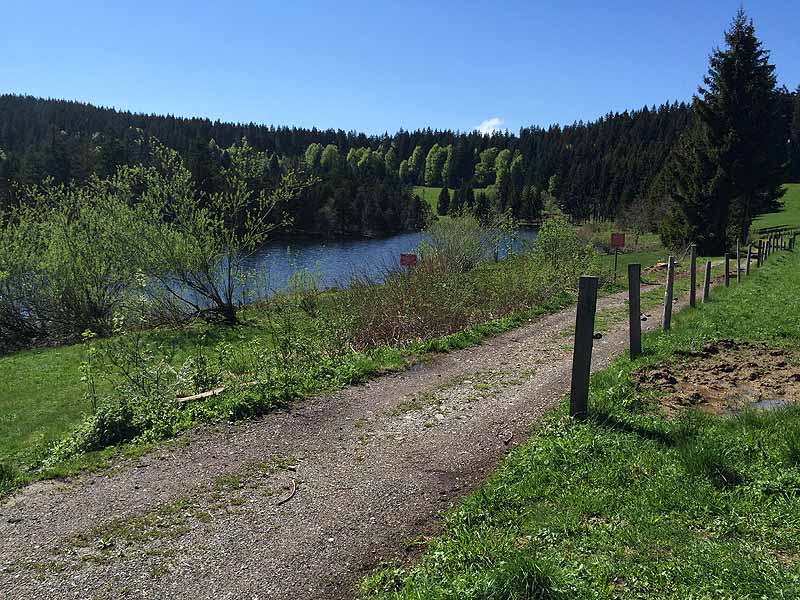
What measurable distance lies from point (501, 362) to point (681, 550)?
5.56 metres

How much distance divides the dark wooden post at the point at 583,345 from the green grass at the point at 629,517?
185mm

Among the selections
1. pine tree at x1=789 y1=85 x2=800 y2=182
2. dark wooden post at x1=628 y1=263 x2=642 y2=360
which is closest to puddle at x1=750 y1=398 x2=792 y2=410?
dark wooden post at x1=628 y1=263 x2=642 y2=360

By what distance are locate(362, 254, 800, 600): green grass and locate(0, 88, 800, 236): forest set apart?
17.3 m

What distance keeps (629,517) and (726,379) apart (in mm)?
3826

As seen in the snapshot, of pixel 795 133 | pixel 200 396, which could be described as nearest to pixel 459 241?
pixel 200 396

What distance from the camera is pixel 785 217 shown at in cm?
6406

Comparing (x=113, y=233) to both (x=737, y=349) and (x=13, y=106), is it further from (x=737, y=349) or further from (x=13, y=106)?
(x=13, y=106)

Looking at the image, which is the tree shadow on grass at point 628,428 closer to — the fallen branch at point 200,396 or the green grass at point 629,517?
the green grass at point 629,517

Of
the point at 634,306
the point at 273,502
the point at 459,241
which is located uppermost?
the point at 459,241

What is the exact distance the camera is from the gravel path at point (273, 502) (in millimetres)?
3562

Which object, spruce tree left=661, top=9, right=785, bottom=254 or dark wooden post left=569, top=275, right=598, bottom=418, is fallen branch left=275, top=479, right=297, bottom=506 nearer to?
dark wooden post left=569, top=275, right=598, bottom=418

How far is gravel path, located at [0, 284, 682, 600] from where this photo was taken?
11.7 ft

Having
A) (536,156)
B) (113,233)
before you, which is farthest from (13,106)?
(113,233)

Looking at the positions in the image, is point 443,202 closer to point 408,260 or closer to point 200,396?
point 408,260
